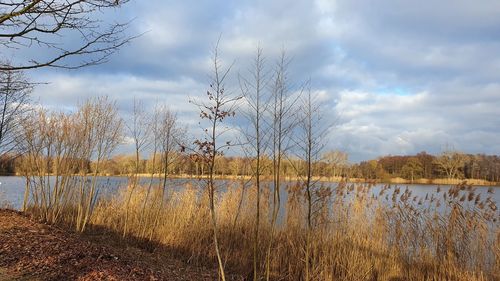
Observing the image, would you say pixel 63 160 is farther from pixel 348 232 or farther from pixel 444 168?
pixel 444 168

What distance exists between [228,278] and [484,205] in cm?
474

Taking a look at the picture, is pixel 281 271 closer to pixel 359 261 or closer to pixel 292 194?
pixel 359 261

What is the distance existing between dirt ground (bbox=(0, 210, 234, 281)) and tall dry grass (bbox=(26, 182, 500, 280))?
85 centimetres

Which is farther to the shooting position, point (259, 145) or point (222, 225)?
point (222, 225)

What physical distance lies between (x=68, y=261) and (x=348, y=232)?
15.3 ft

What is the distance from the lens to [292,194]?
27.9 feet

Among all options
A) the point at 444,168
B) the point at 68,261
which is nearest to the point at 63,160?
the point at 68,261

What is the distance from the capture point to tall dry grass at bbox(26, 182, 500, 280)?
6.63 m

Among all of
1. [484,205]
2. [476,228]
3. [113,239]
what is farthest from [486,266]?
[113,239]

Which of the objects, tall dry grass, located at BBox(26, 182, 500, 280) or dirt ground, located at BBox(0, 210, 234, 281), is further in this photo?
tall dry grass, located at BBox(26, 182, 500, 280)

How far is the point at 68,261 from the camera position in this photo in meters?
5.14

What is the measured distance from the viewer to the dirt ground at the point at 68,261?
15.5 ft

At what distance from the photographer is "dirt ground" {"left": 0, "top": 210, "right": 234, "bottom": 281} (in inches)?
186

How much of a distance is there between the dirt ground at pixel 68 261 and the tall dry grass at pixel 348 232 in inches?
33.5
